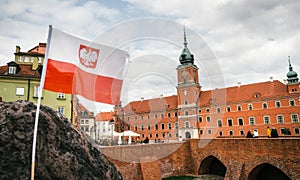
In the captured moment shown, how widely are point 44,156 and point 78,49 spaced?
94.0 inches

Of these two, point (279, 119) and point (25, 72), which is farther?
point (279, 119)

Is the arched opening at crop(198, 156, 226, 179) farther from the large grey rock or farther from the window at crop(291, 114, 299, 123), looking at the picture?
the window at crop(291, 114, 299, 123)

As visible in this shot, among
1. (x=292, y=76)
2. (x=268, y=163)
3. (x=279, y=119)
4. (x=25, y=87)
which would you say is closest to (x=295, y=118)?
(x=279, y=119)

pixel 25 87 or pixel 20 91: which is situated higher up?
pixel 25 87

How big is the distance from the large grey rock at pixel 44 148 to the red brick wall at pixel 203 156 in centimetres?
690

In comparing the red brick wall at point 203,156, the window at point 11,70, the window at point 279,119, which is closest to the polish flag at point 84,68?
the red brick wall at point 203,156

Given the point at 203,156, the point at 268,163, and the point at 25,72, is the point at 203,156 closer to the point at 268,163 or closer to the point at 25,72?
the point at 268,163

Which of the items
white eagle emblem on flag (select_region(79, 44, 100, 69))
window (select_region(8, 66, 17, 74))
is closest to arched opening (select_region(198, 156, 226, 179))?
white eagle emblem on flag (select_region(79, 44, 100, 69))

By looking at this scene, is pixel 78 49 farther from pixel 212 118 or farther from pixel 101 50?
pixel 212 118

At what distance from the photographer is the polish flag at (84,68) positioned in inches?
181

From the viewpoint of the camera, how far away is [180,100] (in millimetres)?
45969

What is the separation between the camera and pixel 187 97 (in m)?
45.3

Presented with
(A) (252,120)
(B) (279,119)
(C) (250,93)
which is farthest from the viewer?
(C) (250,93)

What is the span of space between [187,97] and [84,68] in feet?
135
